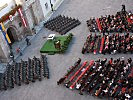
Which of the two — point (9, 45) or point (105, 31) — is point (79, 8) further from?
point (9, 45)

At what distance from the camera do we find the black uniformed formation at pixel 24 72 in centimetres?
3497

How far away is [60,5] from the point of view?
56938 millimetres

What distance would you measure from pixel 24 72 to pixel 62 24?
45.2 feet

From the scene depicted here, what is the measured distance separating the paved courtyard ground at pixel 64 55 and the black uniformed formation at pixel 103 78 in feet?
3.46

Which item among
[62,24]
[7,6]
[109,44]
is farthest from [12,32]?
[109,44]

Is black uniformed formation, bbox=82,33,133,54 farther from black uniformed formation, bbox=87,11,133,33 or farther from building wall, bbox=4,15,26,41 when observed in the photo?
building wall, bbox=4,15,26,41

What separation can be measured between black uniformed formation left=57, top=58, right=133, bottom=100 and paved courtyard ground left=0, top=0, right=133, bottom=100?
1055 mm

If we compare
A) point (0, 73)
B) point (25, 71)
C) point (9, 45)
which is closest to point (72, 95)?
point (25, 71)

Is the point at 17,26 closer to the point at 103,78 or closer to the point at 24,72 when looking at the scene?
the point at 24,72

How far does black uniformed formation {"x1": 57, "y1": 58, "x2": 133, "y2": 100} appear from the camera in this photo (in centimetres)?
2917

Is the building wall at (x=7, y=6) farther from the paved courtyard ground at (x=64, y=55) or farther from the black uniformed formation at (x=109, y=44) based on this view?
the black uniformed formation at (x=109, y=44)

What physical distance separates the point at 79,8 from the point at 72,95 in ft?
86.5

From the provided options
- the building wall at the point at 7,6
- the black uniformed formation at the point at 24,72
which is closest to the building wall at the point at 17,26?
the building wall at the point at 7,6

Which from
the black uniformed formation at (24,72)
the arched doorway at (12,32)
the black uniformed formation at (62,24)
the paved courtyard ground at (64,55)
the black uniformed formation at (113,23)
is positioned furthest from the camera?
the black uniformed formation at (62,24)
